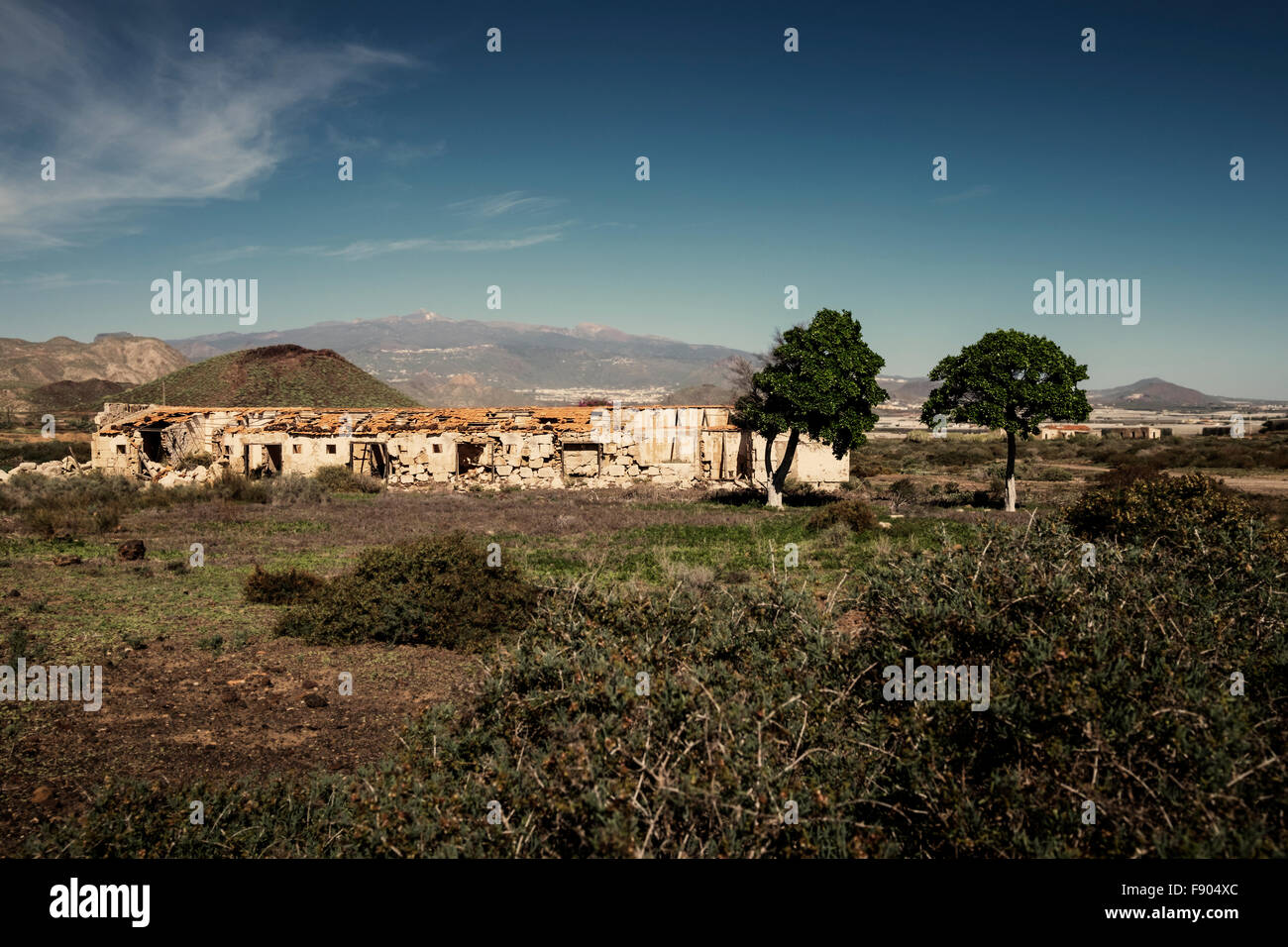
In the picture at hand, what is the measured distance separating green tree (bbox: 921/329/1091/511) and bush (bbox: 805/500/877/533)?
601 centimetres

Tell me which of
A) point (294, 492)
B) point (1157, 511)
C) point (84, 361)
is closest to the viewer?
point (1157, 511)

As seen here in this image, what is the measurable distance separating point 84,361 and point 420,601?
132919 mm

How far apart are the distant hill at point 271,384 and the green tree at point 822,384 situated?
47.3 m

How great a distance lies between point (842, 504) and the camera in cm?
1911

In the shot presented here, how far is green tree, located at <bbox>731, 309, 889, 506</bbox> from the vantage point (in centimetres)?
2220

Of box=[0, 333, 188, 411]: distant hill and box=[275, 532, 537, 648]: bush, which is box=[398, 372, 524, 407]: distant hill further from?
box=[275, 532, 537, 648]: bush

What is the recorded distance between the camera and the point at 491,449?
1201 inches

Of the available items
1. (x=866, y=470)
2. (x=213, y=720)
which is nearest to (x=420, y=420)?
(x=866, y=470)

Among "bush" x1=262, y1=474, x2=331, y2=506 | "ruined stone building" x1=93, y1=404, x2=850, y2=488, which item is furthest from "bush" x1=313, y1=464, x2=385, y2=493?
"bush" x1=262, y1=474, x2=331, y2=506

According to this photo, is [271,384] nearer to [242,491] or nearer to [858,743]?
[242,491]

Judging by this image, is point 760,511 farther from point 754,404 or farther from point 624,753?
point 624,753

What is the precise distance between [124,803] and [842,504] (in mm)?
17103

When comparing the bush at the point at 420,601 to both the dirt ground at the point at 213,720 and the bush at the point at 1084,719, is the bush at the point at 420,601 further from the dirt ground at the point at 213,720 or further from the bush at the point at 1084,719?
the bush at the point at 1084,719

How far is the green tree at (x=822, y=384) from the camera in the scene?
72.8 ft
